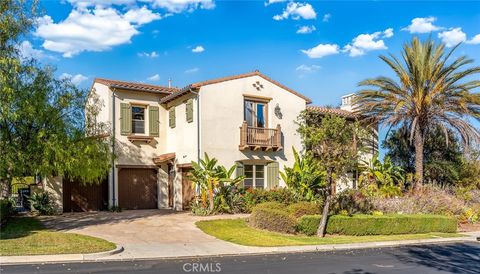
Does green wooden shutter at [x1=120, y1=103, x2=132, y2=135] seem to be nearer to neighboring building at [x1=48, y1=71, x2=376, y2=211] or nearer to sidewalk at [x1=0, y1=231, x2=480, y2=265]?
neighboring building at [x1=48, y1=71, x2=376, y2=211]

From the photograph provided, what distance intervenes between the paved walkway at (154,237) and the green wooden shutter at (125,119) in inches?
181

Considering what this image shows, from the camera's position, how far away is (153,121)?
79.6 ft

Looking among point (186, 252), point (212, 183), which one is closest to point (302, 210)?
point (212, 183)

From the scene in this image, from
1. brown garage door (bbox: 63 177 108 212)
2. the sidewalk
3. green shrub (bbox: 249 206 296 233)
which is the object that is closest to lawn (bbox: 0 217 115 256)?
the sidewalk

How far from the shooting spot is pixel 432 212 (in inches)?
854

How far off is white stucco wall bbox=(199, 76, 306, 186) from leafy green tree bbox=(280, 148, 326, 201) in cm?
119

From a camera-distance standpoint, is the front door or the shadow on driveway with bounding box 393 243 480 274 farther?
the front door

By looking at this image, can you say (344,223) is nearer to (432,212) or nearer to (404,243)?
(404,243)

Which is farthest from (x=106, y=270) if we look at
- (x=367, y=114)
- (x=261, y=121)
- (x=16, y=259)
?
(x=367, y=114)

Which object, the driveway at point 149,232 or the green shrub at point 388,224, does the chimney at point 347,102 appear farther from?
the driveway at point 149,232

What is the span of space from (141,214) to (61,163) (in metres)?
5.33

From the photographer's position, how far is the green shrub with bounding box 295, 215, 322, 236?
16.9 metres

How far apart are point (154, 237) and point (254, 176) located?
917 centimetres

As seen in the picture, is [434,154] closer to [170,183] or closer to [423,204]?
[423,204]
